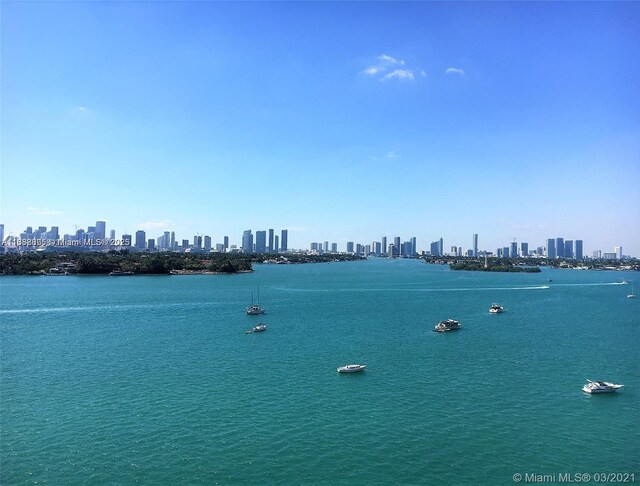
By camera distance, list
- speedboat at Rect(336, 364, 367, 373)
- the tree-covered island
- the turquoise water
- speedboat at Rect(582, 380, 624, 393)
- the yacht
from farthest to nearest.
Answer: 1. the tree-covered island
2. the yacht
3. speedboat at Rect(336, 364, 367, 373)
4. speedboat at Rect(582, 380, 624, 393)
5. the turquoise water

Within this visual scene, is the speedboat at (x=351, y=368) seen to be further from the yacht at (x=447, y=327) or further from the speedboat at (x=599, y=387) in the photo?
the yacht at (x=447, y=327)

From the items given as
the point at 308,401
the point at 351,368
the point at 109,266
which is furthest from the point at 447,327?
the point at 109,266

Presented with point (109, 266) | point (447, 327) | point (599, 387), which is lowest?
point (599, 387)

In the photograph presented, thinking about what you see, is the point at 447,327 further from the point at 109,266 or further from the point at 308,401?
the point at 109,266

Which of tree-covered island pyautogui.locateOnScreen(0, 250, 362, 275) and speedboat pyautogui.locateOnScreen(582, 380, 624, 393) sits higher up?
tree-covered island pyautogui.locateOnScreen(0, 250, 362, 275)

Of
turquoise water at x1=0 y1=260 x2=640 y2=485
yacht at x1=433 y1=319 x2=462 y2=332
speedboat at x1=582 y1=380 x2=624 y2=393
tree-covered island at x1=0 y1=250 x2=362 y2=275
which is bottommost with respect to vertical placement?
Answer: turquoise water at x1=0 y1=260 x2=640 y2=485

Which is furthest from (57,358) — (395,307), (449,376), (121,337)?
(395,307)

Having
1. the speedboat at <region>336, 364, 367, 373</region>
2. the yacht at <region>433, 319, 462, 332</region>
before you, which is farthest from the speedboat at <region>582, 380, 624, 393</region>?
the yacht at <region>433, 319, 462, 332</region>

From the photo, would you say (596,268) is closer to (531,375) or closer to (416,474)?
(531,375)

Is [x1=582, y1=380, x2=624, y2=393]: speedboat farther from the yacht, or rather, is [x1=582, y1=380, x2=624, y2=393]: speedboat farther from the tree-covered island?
the tree-covered island

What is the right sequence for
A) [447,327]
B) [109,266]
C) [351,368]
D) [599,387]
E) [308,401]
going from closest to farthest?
1. [308,401]
2. [599,387]
3. [351,368]
4. [447,327]
5. [109,266]
